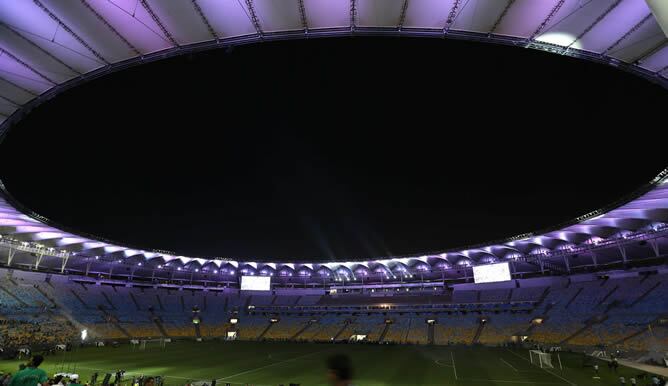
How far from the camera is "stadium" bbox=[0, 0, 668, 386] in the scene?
495 inches

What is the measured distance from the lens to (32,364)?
25.6ft

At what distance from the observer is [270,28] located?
13.3 m

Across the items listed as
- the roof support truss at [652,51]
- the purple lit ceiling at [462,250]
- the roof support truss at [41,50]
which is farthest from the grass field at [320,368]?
the roof support truss at [652,51]

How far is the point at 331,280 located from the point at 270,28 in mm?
80328

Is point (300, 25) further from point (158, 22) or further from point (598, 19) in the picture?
point (598, 19)

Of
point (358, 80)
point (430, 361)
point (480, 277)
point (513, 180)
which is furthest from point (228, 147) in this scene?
point (480, 277)

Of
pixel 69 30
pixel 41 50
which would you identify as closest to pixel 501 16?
pixel 69 30

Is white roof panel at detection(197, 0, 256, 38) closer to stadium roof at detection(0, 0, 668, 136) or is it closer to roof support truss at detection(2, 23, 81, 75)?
stadium roof at detection(0, 0, 668, 136)

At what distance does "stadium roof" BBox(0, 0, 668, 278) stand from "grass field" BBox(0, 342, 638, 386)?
22.0m

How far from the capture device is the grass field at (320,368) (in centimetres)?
2638

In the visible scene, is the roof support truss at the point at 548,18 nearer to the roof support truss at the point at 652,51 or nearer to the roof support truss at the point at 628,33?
the roof support truss at the point at 628,33

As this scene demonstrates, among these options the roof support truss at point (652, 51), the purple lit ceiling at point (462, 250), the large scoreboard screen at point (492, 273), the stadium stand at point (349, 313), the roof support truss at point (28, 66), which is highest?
the roof support truss at point (28, 66)

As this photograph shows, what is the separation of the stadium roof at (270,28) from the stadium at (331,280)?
0.07m

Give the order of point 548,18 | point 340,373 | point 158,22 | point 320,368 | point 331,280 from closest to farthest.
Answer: point 340,373, point 548,18, point 158,22, point 320,368, point 331,280
